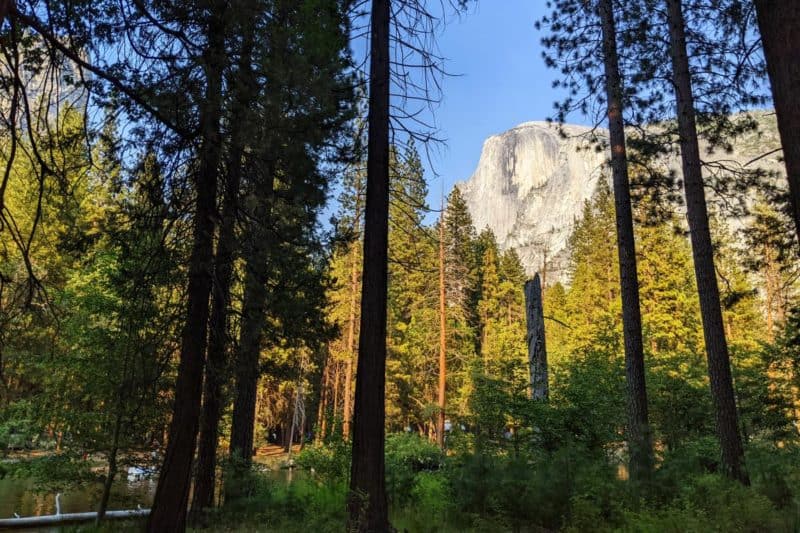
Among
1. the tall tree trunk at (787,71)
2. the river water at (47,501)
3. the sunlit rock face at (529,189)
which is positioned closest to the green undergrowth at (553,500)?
the tall tree trunk at (787,71)

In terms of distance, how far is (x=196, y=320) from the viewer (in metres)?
5.63

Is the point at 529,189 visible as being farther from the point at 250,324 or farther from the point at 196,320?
the point at 196,320

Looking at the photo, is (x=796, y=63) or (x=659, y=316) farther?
(x=659, y=316)

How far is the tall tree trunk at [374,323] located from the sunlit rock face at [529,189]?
379 feet

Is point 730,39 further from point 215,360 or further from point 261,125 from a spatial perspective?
point 215,360

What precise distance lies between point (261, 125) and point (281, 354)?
2279cm

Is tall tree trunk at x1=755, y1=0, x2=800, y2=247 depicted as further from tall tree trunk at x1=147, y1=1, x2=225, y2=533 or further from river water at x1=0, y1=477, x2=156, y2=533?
river water at x1=0, y1=477, x2=156, y2=533

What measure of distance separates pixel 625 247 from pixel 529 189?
138252 millimetres

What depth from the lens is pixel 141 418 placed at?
25.1ft

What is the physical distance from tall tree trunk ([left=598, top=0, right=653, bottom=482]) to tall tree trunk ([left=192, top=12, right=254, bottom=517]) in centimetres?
553

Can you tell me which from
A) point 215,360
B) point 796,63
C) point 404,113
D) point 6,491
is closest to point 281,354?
point 6,491

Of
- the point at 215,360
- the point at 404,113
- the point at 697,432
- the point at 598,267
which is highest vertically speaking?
the point at 598,267

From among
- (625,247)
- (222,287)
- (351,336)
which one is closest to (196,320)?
(222,287)

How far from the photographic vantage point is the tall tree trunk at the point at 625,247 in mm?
7836
